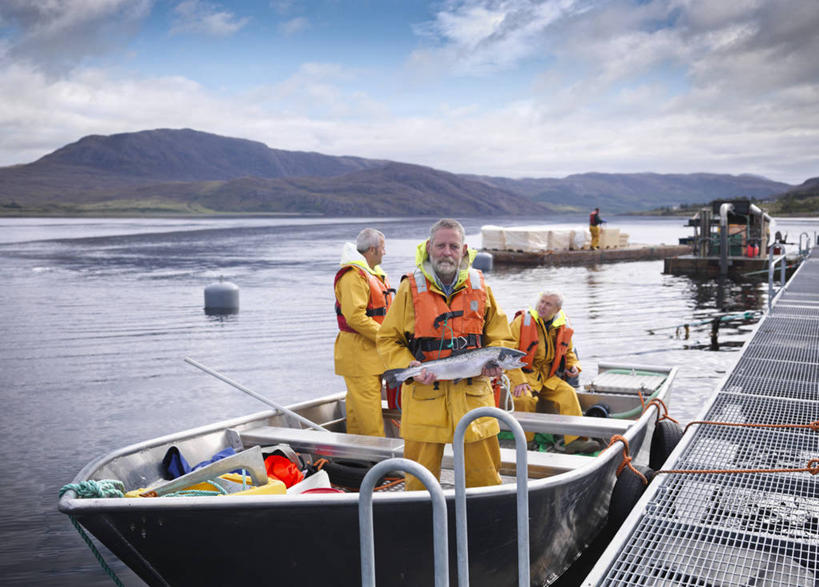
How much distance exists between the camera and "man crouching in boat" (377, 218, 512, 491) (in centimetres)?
458

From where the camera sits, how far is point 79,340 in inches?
688

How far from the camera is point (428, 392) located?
460 centimetres

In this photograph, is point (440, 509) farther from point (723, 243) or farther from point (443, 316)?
point (723, 243)

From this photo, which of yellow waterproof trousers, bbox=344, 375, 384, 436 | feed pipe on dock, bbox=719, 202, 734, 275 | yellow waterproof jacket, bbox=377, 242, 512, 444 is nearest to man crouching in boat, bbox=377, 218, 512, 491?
yellow waterproof jacket, bbox=377, 242, 512, 444

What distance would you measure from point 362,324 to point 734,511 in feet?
11.1

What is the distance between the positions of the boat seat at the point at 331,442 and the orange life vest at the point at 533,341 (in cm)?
192

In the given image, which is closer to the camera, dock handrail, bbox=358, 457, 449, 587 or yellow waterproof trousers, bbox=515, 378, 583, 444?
dock handrail, bbox=358, 457, 449, 587

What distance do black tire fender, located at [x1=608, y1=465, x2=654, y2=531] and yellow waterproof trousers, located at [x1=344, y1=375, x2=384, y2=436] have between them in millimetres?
2242

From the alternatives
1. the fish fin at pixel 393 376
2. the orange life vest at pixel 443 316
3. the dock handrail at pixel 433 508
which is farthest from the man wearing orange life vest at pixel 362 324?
the dock handrail at pixel 433 508

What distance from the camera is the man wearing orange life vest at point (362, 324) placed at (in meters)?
6.52

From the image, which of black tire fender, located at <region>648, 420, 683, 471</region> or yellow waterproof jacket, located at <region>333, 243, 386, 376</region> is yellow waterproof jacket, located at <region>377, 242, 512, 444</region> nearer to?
yellow waterproof jacket, located at <region>333, 243, 386, 376</region>

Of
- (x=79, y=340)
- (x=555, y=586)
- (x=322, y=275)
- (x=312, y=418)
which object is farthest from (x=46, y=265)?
(x=555, y=586)

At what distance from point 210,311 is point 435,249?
18.7 metres

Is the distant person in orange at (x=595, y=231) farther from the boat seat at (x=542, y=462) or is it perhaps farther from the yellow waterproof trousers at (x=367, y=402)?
the boat seat at (x=542, y=462)
